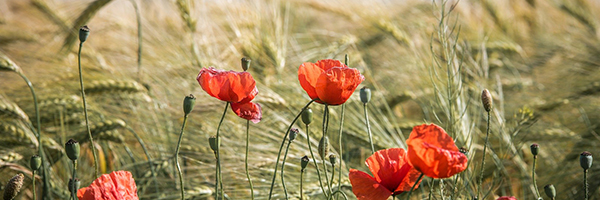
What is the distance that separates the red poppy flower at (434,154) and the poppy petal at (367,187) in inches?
2.9

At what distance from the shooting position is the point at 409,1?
7.84 feet

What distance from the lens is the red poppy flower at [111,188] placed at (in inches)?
23.9

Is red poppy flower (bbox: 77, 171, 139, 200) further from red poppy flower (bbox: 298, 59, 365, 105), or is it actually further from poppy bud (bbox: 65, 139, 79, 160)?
red poppy flower (bbox: 298, 59, 365, 105)

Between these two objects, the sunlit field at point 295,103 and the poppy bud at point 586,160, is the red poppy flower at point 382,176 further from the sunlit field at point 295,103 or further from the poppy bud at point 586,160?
the poppy bud at point 586,160

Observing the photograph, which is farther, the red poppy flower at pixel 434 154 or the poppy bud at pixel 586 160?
the poppy bud at pixel 586 160

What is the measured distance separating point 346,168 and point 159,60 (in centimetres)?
82

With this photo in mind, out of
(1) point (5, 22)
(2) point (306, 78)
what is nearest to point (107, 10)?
(1) point (5, 22)

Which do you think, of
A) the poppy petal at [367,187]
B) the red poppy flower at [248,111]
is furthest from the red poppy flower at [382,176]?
the red poppy flower at [248,111]

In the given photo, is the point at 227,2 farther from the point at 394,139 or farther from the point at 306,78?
the point at 306,78

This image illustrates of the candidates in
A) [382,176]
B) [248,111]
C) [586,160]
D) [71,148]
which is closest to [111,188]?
[71,148]

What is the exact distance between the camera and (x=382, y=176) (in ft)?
2.11

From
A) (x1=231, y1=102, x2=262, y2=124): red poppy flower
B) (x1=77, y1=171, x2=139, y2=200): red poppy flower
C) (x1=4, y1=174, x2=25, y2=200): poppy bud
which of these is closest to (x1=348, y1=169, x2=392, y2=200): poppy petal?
(x1=231, y1=102, x2=262, y2=124): red poppy flower

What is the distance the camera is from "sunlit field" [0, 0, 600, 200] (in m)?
0.70

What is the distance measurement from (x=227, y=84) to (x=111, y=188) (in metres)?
0.16
